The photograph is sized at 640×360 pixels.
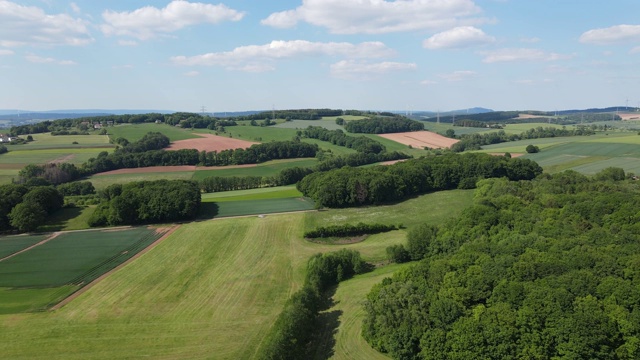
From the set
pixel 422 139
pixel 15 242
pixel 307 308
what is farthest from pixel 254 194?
pixel 422 139

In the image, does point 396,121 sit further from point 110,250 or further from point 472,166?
point 110,250

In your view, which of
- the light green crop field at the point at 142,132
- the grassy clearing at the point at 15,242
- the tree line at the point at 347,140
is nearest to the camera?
the grassy clearing at the point at 15,242

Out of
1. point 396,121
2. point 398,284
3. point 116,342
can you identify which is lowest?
point 116,342

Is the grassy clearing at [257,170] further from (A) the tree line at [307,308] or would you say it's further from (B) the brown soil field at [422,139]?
(A) the tree line at [307,308]

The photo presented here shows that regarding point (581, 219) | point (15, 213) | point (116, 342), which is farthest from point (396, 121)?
point (116, 342)

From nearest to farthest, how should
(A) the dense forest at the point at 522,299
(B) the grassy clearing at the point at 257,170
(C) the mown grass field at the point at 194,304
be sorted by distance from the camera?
1. (A) the dense forest at the point at 522,299
2. (C) the mown grass field at the point at 194,304
3. (B) the grassy clearing at the point at 257,170

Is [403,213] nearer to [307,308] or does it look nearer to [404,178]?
[404,178]

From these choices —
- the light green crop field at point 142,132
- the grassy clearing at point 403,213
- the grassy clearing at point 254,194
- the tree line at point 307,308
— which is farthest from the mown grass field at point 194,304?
the light green crop field at point 142,132
